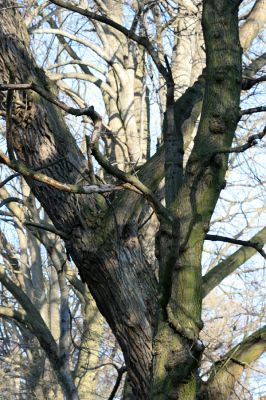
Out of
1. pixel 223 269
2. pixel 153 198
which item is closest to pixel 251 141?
pixel 153 198

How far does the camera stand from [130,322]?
5.04 metres

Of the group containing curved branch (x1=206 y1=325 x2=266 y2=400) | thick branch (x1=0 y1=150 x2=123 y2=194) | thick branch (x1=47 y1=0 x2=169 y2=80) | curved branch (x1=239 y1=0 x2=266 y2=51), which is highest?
curved branch (x1=239 y1=0 x2=266 y2=51)

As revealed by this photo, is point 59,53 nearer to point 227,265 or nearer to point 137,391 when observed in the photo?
point 227,265

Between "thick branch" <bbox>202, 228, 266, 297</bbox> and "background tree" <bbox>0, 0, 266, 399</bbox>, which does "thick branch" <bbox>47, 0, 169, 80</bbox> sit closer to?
"background tree" <bbox>0, 0, 266, 399</bbox>

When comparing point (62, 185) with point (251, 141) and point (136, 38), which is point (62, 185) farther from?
point (136, 38)

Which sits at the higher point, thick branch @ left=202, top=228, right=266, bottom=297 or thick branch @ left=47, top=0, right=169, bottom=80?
thick branch @ left=47, top=0, right=169, bottom=80

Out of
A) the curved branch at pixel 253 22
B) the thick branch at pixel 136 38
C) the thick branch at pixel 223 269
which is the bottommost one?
the thick branch at pixel 223 269

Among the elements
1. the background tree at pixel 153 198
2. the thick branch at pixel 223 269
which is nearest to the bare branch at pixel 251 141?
the background tree at pixel 153 198

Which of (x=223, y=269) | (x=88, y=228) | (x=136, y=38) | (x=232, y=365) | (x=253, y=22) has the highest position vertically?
(x=253, y=22)

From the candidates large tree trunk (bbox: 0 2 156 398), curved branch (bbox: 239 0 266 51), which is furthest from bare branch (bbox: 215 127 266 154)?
curved branch (bbox: 239 0 266 51)

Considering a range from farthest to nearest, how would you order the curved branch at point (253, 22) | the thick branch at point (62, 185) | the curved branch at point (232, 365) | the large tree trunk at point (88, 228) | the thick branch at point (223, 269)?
the curved branch at point (253, 22), the thick branch at point (223, 269), the large tree trunk at point (88, 228), the curved branch at point (232, 365), the thick branch at point (62, 185)

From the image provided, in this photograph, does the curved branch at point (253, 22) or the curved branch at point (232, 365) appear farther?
the curved branch at point (253, 22)

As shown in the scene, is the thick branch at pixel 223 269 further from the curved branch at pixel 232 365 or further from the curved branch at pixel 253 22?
the curved branch at pixel 253 22

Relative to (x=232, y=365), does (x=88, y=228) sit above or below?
above
